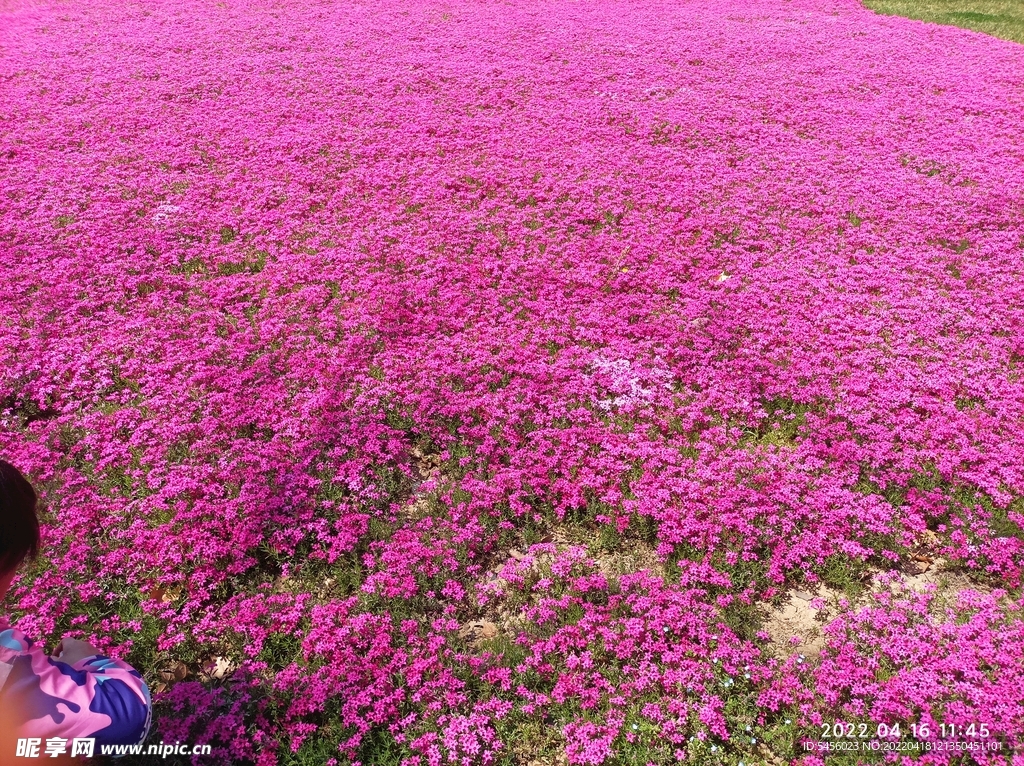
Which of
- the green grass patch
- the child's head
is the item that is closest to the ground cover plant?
the child's head

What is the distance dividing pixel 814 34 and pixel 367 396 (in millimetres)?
25447

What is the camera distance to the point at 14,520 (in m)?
3.26

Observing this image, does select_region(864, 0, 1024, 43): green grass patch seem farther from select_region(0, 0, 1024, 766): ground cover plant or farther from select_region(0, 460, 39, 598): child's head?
select_region(0, 460, 39, 598): child's head

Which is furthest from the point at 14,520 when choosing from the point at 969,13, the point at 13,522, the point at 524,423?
the point at 969,13

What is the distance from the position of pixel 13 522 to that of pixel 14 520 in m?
0.01

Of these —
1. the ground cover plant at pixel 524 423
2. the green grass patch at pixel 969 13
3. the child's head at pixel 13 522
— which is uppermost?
the green grass patch at pixel 969 13

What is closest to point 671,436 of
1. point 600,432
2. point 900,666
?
point 600,432

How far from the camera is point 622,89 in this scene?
60.3ft

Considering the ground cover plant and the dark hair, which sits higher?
the dark hair

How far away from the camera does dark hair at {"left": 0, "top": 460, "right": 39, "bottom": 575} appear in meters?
3.23

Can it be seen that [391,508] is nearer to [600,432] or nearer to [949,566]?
[600,432]

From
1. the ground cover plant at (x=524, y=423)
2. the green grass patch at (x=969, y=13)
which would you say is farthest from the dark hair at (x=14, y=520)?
the green grass patch at (x=969, y=13)

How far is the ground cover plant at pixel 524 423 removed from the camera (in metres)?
5.28

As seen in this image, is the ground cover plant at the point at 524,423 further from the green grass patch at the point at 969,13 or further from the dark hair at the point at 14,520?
the green grass patch at the point at 969,13
